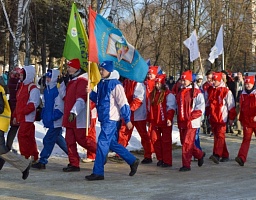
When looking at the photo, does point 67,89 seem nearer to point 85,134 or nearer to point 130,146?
point 85,134

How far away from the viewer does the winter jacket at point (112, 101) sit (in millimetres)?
8234

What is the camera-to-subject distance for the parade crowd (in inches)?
326

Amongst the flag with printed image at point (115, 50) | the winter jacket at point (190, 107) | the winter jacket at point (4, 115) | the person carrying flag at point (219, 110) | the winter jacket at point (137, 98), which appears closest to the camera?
the winter jacket at point (4, 115)

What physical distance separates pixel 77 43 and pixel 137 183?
2.72 metres

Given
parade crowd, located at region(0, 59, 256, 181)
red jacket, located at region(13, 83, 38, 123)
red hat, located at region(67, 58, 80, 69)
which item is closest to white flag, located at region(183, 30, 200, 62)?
parade crowd, located at region(0, 59, 256, 181)

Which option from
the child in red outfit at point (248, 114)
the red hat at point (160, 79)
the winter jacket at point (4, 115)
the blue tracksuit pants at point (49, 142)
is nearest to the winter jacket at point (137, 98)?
the red hat at point (160, 79)

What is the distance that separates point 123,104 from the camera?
8227 millimetres

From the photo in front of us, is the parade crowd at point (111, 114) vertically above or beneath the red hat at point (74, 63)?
beneath

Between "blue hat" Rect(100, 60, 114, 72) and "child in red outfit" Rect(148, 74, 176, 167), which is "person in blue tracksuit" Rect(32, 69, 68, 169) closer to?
"blue hat" Rect(100, 60, 114, 72)

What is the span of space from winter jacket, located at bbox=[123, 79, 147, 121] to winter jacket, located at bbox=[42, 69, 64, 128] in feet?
4.61

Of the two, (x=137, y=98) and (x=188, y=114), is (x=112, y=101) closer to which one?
(x=137, y=98)

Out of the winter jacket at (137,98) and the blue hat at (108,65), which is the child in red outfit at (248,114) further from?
the blue hat at (108,65)

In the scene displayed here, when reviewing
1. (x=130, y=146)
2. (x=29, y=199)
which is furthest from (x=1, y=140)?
(x=130, y=146)

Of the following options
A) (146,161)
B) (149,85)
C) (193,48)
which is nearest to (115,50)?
(149,85)
